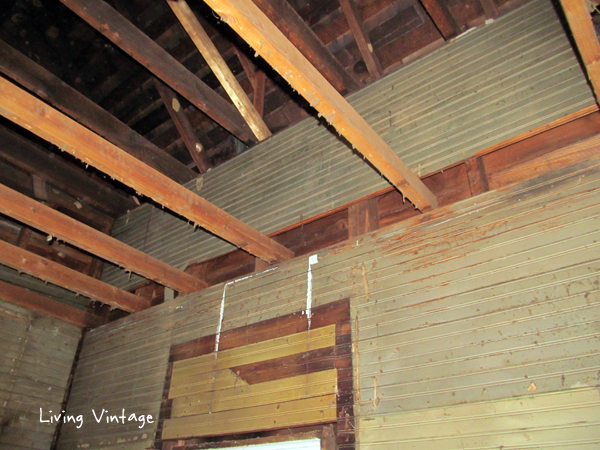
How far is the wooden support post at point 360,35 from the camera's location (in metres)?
3.64

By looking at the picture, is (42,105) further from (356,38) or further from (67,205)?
(67,205)

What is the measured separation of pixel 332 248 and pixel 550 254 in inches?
50.4

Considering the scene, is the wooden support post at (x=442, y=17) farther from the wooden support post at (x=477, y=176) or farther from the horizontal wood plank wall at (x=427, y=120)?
the wooden support post at (x=477, y=176)

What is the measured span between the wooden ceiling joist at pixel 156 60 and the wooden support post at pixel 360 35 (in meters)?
1.27

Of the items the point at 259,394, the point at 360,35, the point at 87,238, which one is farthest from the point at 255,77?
the point at 259,394

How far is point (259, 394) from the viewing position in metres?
2.82

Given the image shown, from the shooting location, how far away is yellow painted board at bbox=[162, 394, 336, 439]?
2.52 meters

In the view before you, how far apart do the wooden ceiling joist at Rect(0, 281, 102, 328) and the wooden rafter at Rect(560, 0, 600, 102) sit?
14.8ft

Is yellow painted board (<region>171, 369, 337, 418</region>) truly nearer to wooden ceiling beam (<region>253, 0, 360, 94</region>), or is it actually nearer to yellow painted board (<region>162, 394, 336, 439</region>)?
yellow painted board (<region>162, 394, 336, 439</region>)

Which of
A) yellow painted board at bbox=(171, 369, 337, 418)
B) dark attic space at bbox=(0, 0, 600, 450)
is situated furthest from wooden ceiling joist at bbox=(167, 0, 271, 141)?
yellow painted board at bbox=(171, 369, 337, 418)

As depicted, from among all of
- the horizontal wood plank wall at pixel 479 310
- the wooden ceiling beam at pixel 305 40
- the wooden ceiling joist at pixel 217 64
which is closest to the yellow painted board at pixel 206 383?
the horizontal wood plank wall at pixel 479 310

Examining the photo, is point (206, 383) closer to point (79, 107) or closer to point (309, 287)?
point (309, 287)

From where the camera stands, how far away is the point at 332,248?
3018 millimetres

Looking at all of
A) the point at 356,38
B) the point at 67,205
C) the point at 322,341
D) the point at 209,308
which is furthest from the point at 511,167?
the point at 67,205
